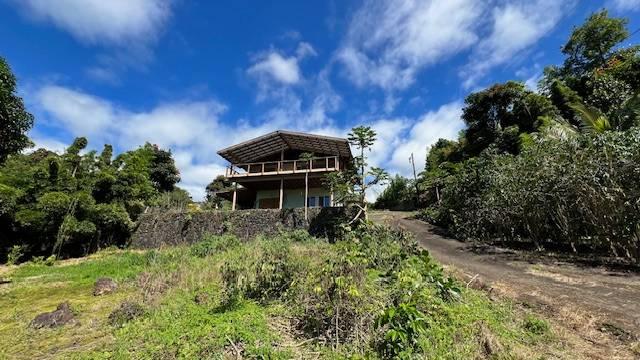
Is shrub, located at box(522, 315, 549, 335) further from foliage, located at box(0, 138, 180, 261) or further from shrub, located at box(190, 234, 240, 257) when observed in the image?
foliage, located at box(0, 138, 180, 261)

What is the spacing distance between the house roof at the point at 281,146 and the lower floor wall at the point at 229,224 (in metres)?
5.04

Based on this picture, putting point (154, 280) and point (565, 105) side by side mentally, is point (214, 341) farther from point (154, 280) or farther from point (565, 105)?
point (565, 105)

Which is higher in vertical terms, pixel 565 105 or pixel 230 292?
pixel 565 105

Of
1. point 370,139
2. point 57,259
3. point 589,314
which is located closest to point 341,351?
point 589,314

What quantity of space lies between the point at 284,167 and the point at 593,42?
93.0 ft

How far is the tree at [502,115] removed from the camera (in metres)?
23.2

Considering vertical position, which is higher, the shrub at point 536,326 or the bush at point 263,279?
the bush at point 263,279

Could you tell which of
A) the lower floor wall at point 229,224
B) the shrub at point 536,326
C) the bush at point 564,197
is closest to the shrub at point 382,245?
the shrub at point 536,326

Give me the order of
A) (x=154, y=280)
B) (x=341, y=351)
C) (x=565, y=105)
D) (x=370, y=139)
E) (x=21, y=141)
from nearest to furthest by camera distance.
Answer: (x=341, y=351), (x=154, y=280), (x=21, y=141), (x=370, y=139), (x=565, y=105)

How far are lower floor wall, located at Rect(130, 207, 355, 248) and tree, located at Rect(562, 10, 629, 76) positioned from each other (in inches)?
1047

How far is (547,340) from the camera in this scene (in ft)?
16.0

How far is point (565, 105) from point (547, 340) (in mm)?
22763

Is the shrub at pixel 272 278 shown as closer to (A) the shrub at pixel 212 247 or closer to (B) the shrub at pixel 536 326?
(B) the shrub at pixel 536 326

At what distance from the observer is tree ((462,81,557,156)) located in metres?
23.2
